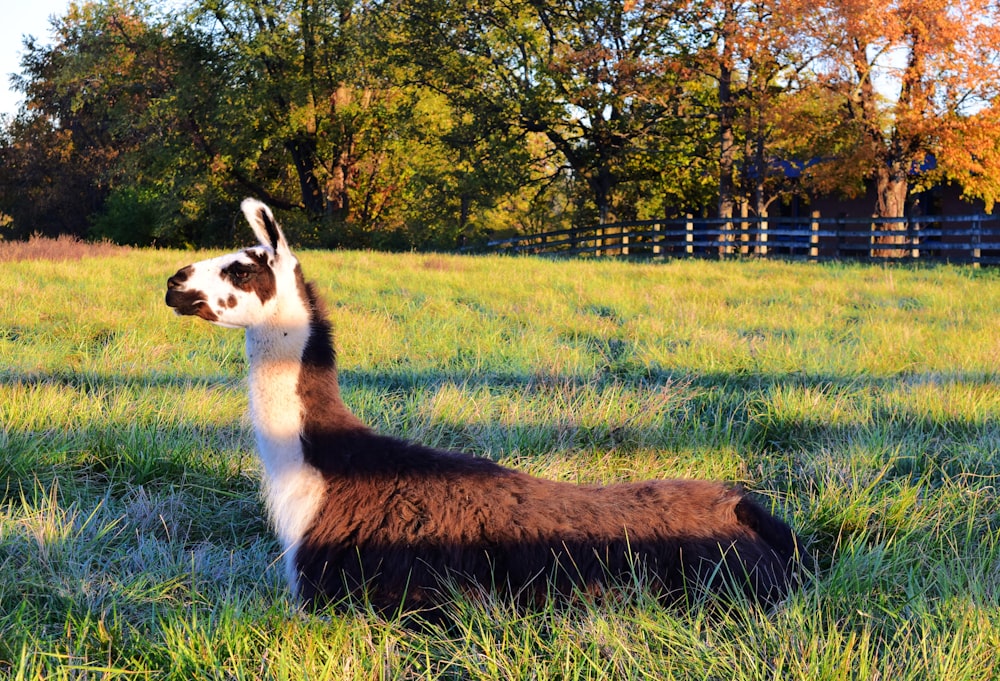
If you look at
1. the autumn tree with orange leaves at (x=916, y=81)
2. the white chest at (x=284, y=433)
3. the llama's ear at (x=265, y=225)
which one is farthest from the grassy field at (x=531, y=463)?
the autumn tree with orange leaves at (x=916, y=81)

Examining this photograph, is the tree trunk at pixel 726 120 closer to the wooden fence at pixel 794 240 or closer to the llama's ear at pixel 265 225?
the wooden fence at pixel 794 240

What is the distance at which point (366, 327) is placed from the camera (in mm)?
9094

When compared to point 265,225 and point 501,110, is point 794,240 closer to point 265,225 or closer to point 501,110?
point 501,110

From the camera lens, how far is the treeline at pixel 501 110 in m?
24.4

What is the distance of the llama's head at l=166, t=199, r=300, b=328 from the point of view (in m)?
3.04

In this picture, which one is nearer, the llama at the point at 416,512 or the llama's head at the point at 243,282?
the llama at the point at 416,512

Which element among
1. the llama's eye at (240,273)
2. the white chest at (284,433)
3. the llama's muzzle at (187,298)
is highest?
the llama's eye at (240,273)

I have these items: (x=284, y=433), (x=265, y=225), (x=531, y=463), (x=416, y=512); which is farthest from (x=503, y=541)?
(x=531, y=463)

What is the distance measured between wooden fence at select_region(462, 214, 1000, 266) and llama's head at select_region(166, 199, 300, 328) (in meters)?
22.0

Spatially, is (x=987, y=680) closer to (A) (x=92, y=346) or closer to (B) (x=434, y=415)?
(B) (x=434, y=415)

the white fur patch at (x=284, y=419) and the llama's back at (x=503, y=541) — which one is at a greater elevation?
the white fur patch at (x=284, y=419)

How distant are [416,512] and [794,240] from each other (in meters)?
28.1

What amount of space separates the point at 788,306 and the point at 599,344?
4.15m

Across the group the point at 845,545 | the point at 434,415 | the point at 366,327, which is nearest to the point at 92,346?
the point at 366,327
